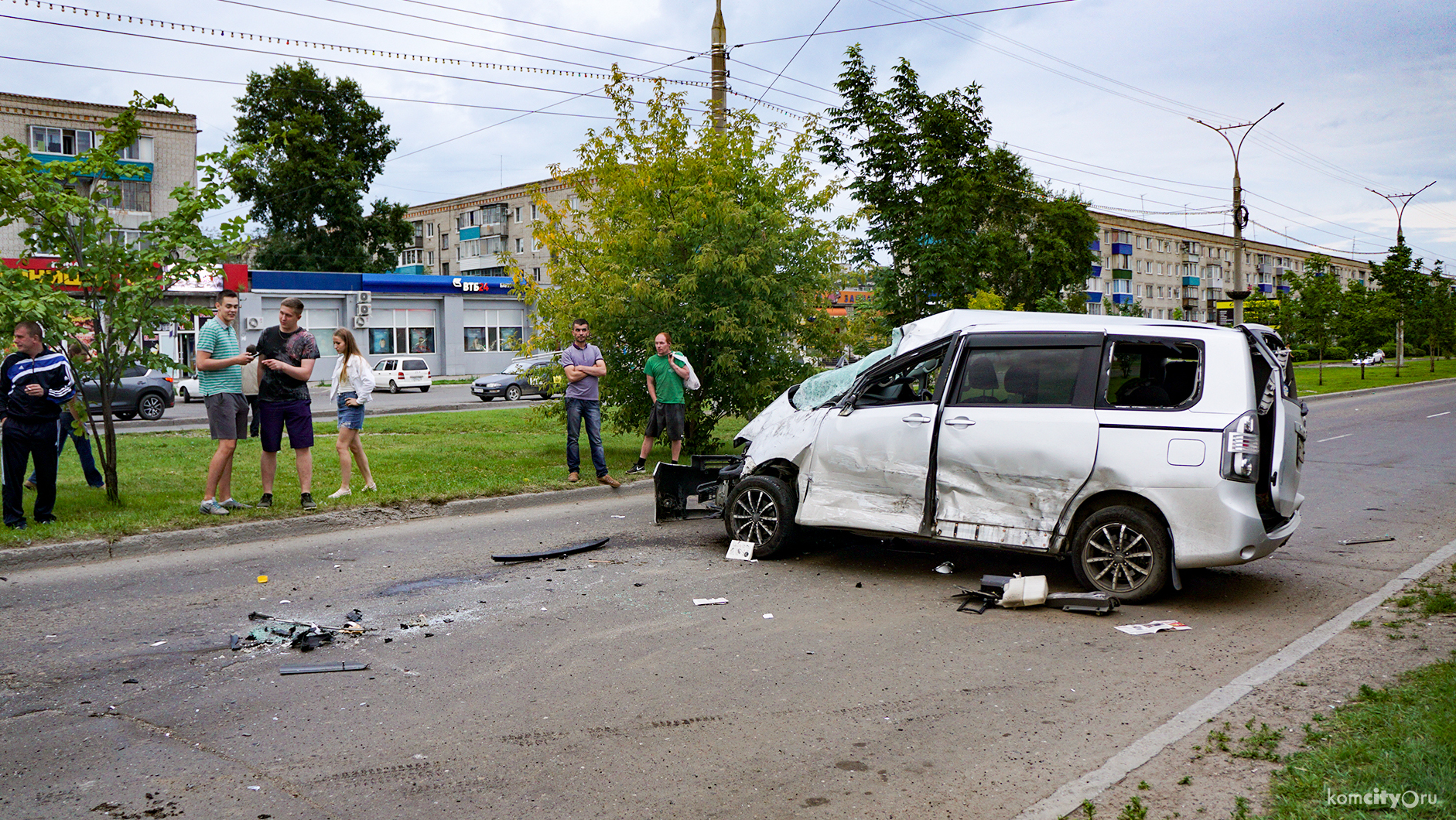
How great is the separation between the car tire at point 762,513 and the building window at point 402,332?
46.4 m

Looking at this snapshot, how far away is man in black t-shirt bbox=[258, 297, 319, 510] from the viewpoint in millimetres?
9463

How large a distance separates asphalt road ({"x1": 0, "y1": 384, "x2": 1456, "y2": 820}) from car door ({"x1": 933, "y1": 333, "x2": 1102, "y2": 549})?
0.56 m

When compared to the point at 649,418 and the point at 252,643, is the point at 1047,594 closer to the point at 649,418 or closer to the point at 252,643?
the point at 252,643

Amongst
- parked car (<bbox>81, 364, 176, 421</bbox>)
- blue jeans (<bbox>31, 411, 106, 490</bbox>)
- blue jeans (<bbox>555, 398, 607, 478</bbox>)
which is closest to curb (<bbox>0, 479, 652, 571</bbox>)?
blue jeans (<bbox>555, 398, 607, 478</bbox>)

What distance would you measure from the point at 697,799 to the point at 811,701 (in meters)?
1.17

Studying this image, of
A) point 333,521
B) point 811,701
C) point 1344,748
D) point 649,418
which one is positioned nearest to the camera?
point 1344,748

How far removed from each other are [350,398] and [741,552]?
16.9 feet

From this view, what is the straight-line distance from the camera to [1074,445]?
666 cm

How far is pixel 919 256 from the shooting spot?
25.4 metres

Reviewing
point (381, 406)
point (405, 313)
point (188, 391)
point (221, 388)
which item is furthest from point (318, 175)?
point (221, 388)

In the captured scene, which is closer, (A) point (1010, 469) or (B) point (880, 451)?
(A) point (1010, 469)

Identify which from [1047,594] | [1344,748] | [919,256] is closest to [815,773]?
[1344,748]

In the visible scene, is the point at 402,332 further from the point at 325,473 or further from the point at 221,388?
the point at 221,388

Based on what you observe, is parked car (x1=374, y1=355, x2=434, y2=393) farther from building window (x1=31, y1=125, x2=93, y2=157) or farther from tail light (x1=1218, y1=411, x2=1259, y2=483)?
tail light (x1=1218, y1=411, x2=1259, y2=483)
